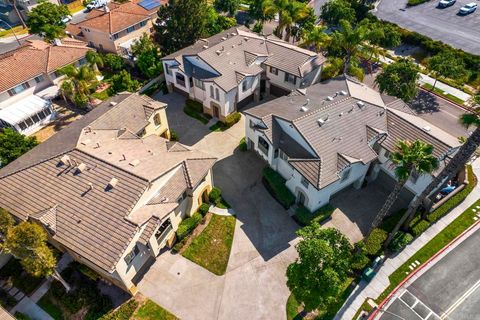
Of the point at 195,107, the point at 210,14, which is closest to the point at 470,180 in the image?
the point at 195,107

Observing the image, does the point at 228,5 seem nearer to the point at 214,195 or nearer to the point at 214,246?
the point at 214,195

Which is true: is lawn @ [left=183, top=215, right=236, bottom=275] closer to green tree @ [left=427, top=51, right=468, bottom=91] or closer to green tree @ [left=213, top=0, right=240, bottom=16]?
green tree @ [left=427, top=51, right=468, bottom=91]

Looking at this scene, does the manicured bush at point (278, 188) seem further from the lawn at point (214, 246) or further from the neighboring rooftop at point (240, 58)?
the neighboring rooftop at point (240, 58)

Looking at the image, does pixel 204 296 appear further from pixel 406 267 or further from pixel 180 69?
pixel 180 69

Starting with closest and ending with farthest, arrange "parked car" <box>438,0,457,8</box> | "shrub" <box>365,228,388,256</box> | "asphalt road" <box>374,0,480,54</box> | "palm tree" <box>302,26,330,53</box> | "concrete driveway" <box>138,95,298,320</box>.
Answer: "concrete driveway" <box>138,95,298,320</box> < "shrub" <box>365,228,388,256</box> < "palm tree" <box>302,26,330,53</box> < "asphalt road" <box>374,0,480,54</box> < "parked car" <box>438,0,457,8</box>

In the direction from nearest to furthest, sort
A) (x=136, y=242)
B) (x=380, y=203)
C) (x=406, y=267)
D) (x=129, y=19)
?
1. (x=136, y=242)
2. (x=406, y=267)
3. (x=380, y=203)
4. (x=129, y=19)

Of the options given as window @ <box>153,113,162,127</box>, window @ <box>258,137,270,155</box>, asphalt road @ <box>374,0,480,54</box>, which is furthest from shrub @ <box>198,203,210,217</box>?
asphalt road @ <box>374,0,480,54</box>
